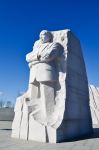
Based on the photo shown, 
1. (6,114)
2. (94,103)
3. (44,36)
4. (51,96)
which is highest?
(44,36)

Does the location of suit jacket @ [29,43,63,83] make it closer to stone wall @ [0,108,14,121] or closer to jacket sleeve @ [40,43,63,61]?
jacket sleeve @ [40,43,63,61]

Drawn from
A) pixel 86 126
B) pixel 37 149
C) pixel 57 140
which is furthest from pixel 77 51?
pixel 37 149

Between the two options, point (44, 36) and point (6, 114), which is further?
point (6, 114)

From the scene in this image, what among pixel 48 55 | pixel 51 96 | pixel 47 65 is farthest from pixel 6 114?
pixel 48 55

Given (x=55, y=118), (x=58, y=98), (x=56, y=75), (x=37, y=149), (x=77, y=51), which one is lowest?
(x=37, y=149)

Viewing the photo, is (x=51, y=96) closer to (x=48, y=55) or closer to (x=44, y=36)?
(x=48, y=55)

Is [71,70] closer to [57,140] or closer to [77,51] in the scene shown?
[77,51]

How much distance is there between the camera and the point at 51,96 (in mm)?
8008

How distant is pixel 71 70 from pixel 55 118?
6.79ft

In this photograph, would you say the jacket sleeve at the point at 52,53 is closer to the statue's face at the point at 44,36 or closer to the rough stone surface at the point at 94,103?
the statue's face at the point at 44,36

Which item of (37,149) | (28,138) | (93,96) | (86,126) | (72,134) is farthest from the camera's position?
(93,96)

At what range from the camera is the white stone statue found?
744cm

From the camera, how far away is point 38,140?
722 cm

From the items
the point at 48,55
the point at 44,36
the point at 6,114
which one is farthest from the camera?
the point at 6,114
